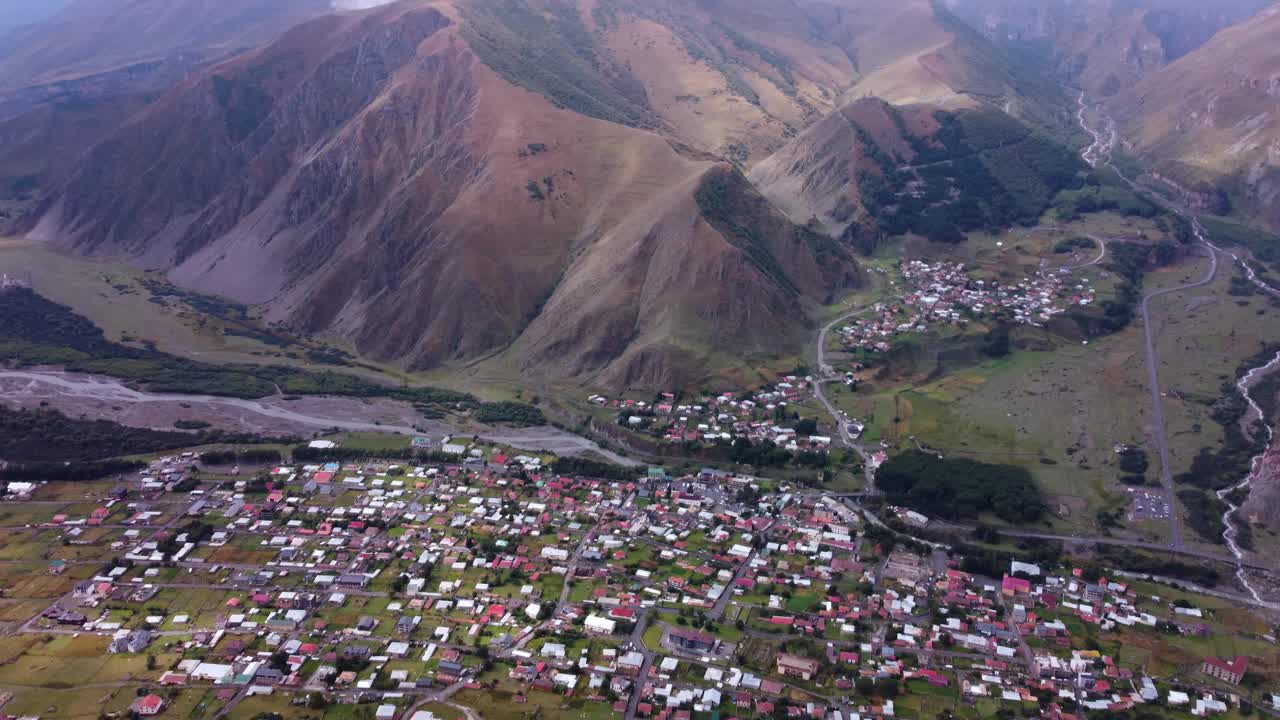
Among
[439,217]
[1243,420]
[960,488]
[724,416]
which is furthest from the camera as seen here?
[439,217]

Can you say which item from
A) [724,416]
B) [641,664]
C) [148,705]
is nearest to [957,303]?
[724,416]

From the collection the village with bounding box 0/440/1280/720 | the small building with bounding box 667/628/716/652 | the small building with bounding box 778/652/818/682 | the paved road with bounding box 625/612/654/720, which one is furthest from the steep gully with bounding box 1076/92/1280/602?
the paved road with bounding box 625/612/654/720

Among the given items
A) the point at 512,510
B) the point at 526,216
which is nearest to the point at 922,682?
the point at 512,510

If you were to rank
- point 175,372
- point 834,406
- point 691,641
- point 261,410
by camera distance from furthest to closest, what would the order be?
point 175,372
point 261,410
point 834,406
point 691,641

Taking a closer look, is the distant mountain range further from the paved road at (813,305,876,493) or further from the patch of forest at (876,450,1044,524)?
the patch of forest at (876,450,1044,524)

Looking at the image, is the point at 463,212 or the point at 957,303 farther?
the point at 463,212

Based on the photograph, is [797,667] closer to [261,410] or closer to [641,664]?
[641,664]

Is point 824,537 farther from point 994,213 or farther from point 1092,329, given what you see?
point 994,213
